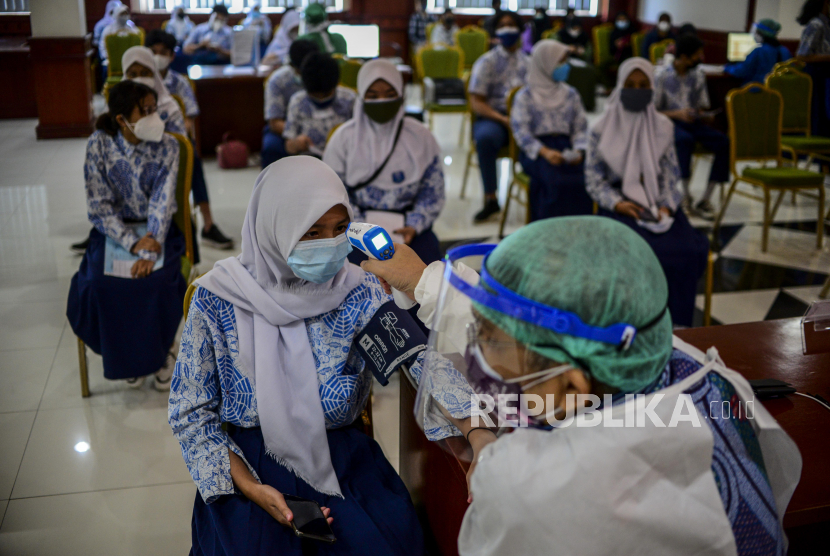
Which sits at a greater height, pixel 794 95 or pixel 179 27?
pixel 179 27

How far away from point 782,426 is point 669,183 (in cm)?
218

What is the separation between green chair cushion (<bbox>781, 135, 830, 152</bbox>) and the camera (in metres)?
4.96

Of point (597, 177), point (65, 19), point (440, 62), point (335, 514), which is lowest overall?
point (335, 514)

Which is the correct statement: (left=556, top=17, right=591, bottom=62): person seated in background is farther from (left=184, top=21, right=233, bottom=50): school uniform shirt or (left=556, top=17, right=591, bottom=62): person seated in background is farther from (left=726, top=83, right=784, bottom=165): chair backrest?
(left=726, top=83, right=784, bottom=165): chair backrest

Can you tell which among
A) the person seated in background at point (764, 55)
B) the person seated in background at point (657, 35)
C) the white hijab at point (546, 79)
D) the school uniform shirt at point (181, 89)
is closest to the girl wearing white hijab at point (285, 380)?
the white hijab at point (546, 79)

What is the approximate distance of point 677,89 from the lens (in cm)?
513

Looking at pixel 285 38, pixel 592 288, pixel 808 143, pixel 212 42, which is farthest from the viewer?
pixel 212 42

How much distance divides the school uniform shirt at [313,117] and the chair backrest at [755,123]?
2421 millimetres

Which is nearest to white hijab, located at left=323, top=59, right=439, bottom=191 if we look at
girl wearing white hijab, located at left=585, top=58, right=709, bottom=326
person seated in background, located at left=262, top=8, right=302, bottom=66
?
girl wearing white hijab, located at left=585, top=58, right=709, bottom=326

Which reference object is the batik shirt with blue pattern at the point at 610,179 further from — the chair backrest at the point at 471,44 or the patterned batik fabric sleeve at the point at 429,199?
the chair backrest at the point at 471,44

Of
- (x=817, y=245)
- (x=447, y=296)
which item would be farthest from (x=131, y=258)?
(x=817, y=245)

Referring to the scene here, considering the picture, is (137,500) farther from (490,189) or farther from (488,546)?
(490,189)

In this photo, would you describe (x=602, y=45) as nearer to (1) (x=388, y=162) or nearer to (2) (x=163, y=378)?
(1) (x=388, y=162)

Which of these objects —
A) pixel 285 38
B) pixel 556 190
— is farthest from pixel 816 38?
pixel 285 38
